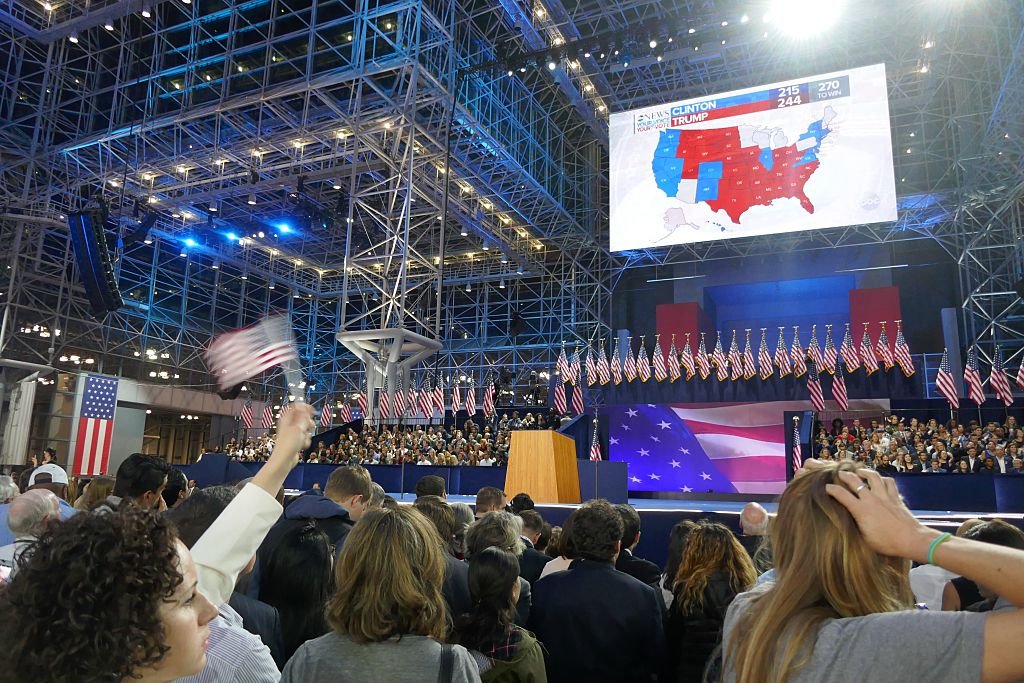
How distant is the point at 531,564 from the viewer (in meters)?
3.93

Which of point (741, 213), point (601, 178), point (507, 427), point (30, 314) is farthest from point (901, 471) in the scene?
point (30, 314)

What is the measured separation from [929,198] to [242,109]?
64.9ft

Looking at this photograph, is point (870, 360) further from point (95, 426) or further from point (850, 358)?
point (95, 426)

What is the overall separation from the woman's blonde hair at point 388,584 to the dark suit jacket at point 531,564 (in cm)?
193

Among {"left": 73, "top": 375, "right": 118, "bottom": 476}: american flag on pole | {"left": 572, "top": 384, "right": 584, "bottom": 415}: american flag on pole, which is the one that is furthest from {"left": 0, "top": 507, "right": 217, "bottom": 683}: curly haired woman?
{"left": 73, "top": 375, "right": 118, "bottom": 476}: american flag on pole

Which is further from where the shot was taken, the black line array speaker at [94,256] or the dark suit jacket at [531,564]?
the black line array speaker at [94,256]

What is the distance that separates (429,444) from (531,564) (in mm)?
14345

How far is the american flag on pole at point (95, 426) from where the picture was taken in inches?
787

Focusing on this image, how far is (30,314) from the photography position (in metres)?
22.0

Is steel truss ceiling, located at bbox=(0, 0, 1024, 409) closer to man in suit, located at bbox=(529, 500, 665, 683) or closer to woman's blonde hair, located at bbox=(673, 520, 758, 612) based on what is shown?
woman's blonde hair, located at bbox=(673, 520, 758, 612)

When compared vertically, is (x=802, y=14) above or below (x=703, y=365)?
above

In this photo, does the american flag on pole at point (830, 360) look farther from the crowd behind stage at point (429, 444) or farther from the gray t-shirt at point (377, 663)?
the gray t-shirt at point (377, 663)

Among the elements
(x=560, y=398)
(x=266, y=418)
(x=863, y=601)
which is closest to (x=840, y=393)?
(x=560, y=398)

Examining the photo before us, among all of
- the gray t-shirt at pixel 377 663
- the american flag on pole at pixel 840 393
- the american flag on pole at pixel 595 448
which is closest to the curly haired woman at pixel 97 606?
the gray t-shirt at pixel 377 663
